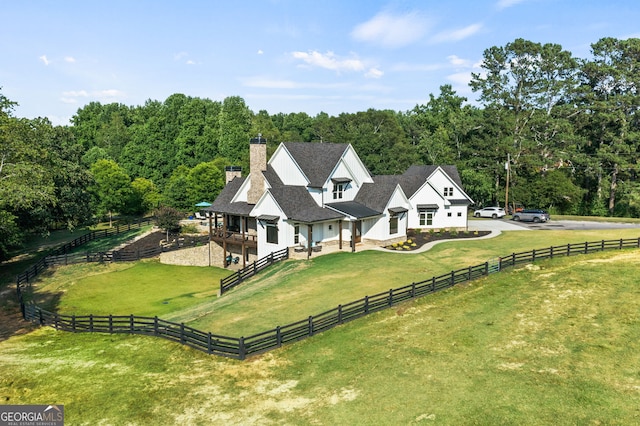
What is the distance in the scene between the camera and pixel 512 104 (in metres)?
73.2

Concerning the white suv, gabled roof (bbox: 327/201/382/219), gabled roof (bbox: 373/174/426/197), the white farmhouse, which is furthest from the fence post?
the white suv

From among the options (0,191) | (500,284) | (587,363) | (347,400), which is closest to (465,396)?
(347,400)

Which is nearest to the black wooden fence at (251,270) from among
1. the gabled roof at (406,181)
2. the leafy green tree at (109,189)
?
the gabled roof at (406,181)

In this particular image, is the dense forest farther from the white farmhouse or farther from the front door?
the front door

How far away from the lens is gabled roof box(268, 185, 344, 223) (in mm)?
41688

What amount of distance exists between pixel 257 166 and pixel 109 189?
33.3 metres

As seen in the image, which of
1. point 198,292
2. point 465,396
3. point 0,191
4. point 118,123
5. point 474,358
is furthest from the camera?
point 118,123

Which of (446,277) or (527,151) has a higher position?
(527,151)

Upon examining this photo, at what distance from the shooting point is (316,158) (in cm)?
4850

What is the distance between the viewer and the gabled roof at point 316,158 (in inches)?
1815

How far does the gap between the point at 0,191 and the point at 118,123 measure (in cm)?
7823

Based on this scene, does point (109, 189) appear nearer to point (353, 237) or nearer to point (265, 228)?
point (265, 228)

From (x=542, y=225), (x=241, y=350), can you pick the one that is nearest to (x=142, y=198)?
(x=241, y=350)

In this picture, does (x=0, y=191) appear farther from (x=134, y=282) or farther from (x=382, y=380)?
(x=382, y=380)
